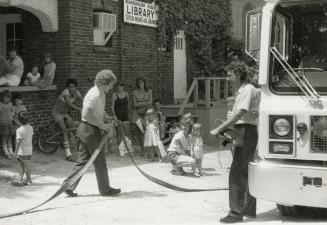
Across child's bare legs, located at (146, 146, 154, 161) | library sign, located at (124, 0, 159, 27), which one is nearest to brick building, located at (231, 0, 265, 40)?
library sign, located at (124, 0, 159, 27)

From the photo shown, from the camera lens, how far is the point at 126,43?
1549 cm

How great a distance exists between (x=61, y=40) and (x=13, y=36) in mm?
1504

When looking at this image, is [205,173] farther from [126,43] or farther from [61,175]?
[126,43]

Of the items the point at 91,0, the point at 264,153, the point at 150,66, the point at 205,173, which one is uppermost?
the point at 91,0

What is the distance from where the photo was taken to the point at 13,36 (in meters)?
14.0

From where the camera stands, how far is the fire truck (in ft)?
20.3

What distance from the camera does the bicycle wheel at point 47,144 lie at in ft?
41.2

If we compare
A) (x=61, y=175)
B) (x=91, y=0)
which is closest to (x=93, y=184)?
(x=61, y=175)

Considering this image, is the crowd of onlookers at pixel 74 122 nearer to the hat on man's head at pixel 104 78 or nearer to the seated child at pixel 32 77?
the seated child at pixel 32 77

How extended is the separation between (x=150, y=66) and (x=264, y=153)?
34.6 feet

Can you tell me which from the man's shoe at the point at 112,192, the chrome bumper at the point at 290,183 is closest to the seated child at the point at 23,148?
the man's shoe at the point at 112,192

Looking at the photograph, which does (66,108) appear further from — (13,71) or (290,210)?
(290,210)

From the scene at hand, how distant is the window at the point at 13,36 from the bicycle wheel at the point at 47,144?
2.49 metres

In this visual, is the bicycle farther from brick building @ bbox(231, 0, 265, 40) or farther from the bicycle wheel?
brick building @ bbox(231, 0, 265, 40)
